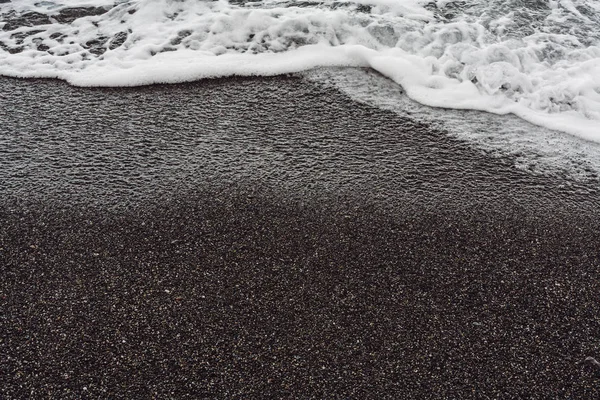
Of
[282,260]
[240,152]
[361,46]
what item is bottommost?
[282,260]

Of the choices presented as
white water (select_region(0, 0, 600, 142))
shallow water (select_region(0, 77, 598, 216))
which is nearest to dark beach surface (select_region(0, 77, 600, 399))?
shallow water (select_region(0, 77, 598, 216))

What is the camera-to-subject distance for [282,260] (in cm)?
242

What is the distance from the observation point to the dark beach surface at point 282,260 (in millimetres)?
1948

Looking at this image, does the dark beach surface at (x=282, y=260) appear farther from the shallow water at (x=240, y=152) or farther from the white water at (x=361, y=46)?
the white water at (x=361, y=46)

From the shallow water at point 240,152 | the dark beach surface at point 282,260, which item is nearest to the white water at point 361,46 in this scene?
the shallow water at point 240,152

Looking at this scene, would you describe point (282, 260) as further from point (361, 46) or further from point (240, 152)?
point (361, 46)

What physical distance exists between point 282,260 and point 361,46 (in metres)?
2.56

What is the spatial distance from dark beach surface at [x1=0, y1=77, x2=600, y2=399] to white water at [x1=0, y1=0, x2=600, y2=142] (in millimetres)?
662

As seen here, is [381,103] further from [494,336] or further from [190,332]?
[190,332]

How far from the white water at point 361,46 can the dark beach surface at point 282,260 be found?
0.66m

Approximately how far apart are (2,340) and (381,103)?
9.18ft

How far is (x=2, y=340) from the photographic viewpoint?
204 cm

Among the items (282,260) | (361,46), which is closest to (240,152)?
(282,260)

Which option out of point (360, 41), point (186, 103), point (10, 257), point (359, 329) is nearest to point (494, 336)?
point (359, 329)
